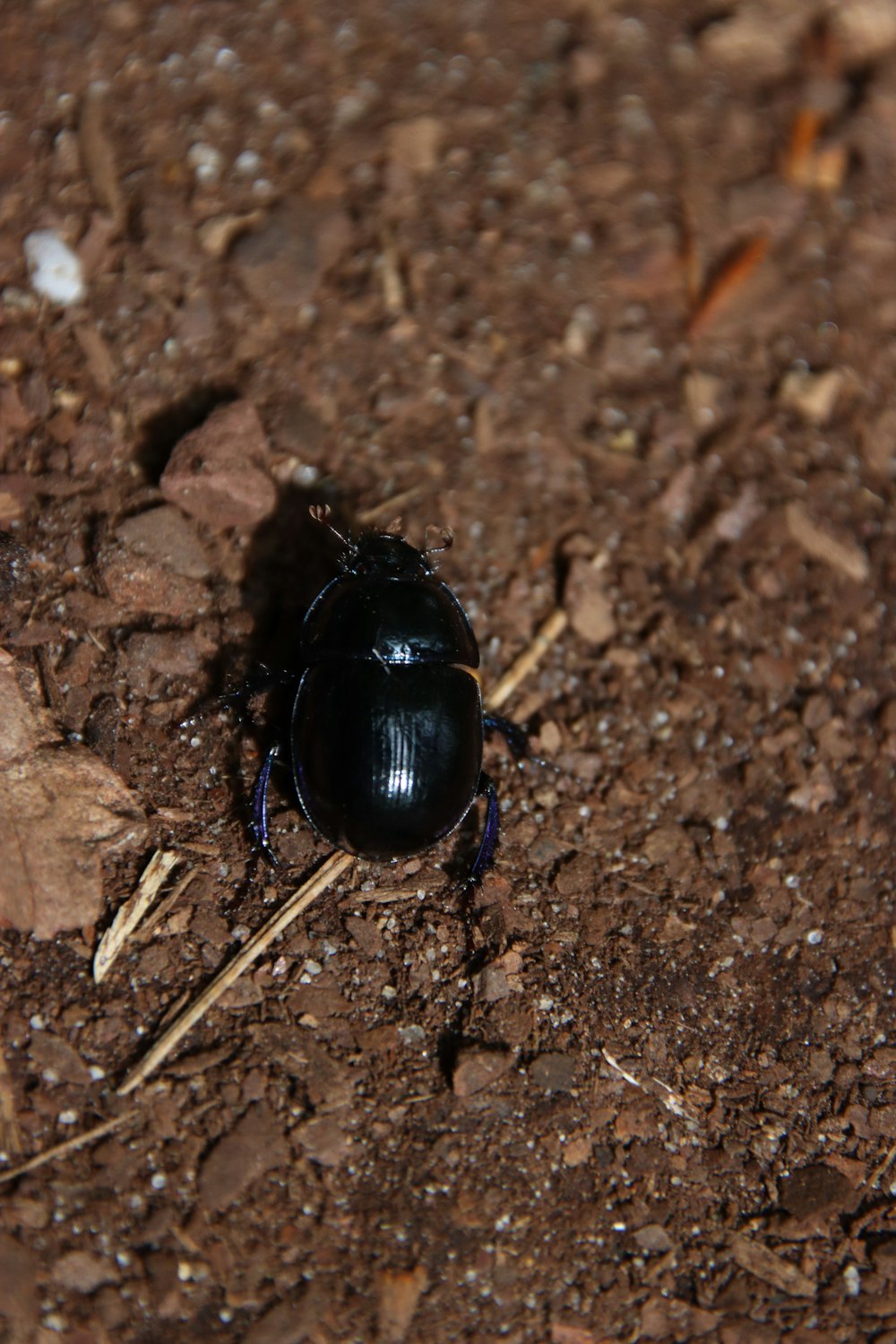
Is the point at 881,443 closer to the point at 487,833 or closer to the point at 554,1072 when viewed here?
the point at 487,833

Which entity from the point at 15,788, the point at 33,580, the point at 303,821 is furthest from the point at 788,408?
the point at 15,788

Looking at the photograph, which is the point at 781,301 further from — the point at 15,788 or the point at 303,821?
the point at 15,788

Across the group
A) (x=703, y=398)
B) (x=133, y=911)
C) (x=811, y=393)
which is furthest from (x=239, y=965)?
(x=811, y=393)

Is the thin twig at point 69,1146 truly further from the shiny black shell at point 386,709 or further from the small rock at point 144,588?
the small rock at point 144,588

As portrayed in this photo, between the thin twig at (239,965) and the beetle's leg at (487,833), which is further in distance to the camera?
the beetle's leg at (487,833)

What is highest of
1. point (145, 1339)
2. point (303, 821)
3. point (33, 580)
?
point (33, 580)

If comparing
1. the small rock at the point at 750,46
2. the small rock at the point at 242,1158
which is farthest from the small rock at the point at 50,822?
the small rock at the point at 750,46
